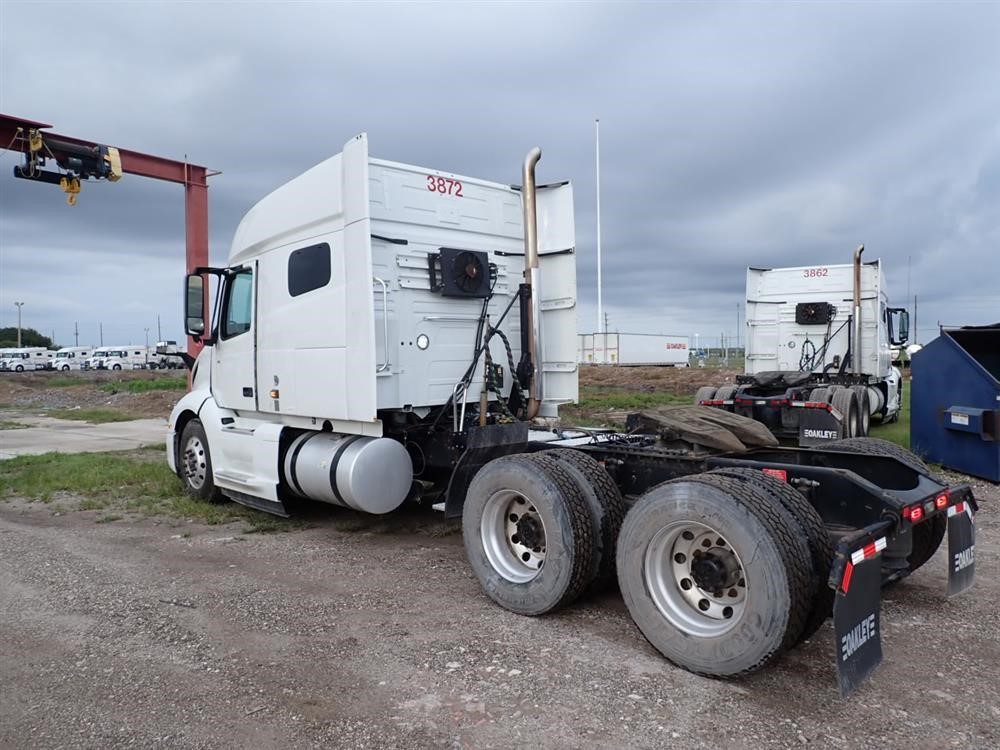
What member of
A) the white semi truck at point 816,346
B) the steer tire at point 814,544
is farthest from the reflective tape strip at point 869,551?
the white semi truck at point 816,346

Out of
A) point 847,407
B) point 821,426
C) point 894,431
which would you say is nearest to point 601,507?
point 821,426

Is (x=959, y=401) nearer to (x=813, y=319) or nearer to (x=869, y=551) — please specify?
(x=813, y=319)

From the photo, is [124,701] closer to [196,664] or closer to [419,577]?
[196,664]

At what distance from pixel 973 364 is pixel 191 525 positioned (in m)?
8.97

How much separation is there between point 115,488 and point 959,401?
10394 millimetres

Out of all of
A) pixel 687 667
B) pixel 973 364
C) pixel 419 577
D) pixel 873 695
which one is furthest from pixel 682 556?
pixel 973 364

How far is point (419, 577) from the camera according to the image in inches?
217

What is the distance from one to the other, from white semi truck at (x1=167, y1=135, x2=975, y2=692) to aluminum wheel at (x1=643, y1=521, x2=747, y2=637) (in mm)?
11

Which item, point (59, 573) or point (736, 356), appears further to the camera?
point (736, 356)

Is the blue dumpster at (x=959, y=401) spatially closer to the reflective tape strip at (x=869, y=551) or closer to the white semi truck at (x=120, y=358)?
the reflective tape strip at (x=869, y=551)

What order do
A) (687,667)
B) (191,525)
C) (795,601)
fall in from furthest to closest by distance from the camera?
(191,525), (687,667), (795,601)

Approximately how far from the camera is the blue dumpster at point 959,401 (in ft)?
28.4

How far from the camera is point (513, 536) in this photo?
4.95m

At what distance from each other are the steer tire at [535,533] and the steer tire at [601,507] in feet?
0.14
